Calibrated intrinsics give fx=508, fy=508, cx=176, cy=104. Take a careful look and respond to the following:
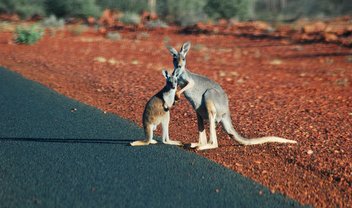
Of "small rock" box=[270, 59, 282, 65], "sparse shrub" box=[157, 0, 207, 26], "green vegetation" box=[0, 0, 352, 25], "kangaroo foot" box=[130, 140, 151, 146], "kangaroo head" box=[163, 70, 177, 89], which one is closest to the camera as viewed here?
"kangaroo head" box=[163, 70, 177, 89]

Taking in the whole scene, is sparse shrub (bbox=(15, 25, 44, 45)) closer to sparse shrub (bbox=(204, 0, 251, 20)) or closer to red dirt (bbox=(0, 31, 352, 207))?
red dirt (bbox=(0, 31, 352, 207))

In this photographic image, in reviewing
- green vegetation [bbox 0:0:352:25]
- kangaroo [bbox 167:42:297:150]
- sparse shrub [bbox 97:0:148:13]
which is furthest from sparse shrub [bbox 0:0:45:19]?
kangaroo [bbox 167:42:297:150]

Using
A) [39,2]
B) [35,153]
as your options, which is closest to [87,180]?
[35,153]

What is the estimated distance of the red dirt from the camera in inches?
255

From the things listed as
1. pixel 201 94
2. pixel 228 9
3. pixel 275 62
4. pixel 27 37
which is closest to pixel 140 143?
pixel 201 94

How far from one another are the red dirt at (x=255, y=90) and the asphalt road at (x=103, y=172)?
437 mm

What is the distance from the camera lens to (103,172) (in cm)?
615

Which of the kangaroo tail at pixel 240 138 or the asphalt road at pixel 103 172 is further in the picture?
the kangaroo tail at pixel 240 138

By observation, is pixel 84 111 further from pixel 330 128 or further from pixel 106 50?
pixel 106 50

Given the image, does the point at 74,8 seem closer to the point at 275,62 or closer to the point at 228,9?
the point at 228,9

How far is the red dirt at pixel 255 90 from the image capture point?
6484mm

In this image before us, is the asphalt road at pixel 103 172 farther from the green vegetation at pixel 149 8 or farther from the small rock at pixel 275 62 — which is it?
the green vegetation at pixel 149 8

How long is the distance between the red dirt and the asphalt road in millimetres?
437

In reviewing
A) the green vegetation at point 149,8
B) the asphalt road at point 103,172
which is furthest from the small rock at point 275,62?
→ the green vegetation at point 149,8
